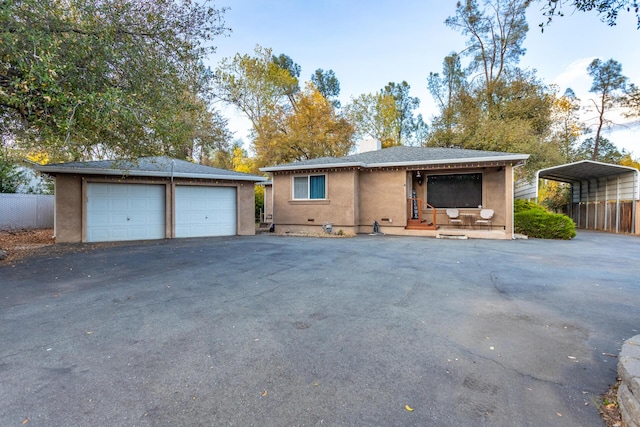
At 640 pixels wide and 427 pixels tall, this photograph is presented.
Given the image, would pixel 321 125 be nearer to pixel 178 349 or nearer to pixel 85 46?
pixel 85 46

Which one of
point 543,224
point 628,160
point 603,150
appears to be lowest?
point 543,224

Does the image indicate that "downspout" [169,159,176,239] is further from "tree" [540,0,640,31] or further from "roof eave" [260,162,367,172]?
"tree" [540,0,640,31]

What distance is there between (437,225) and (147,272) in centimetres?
1118

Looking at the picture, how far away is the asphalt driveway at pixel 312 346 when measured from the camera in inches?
79.8

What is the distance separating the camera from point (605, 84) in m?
22.6

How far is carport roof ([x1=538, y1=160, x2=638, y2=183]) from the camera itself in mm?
13539

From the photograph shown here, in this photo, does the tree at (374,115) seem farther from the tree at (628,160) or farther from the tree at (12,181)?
the tree at (12,181)

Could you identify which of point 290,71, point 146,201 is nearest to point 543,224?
point 146,201

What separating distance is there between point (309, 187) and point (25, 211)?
1420cm

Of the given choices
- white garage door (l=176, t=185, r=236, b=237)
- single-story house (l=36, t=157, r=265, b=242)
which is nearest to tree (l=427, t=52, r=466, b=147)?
single-story house (l=36, t=157, r=265, b=242)

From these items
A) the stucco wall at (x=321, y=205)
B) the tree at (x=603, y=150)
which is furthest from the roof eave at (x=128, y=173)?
the tree at (x=603, y=150)

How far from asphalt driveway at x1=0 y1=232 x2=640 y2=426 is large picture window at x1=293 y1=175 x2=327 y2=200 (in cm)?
797

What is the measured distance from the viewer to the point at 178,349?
2.85m

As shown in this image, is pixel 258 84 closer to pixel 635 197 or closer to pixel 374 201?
pixel 374 201
